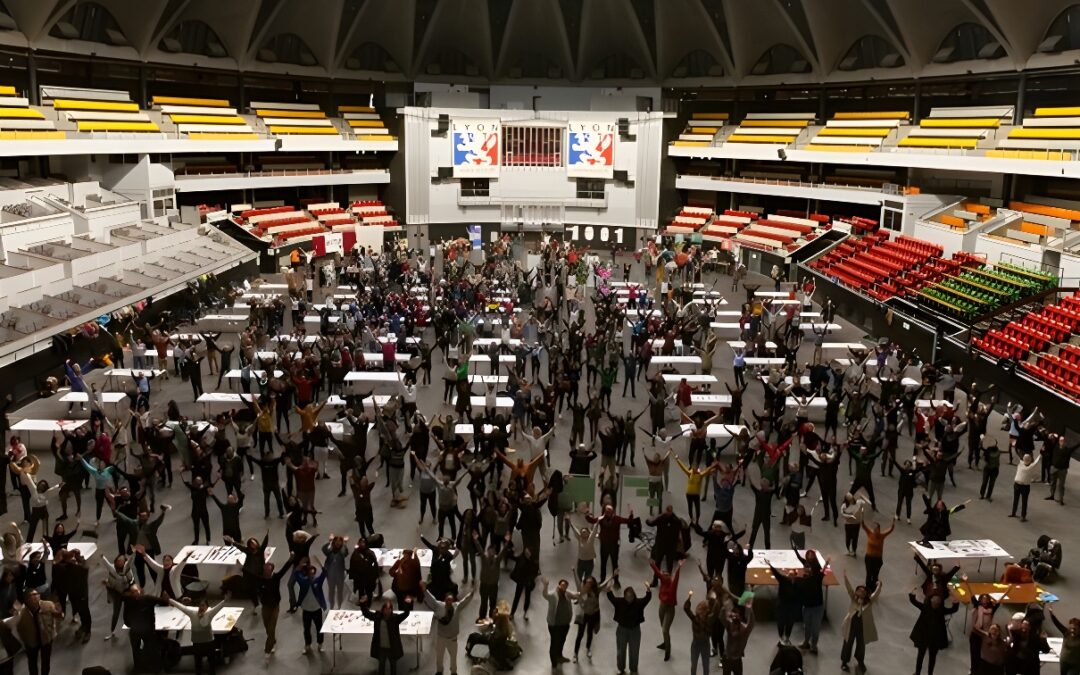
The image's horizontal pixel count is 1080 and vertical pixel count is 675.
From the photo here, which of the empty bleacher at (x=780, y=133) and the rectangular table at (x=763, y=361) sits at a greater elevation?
the empty bleacher at (x=780, y=133)

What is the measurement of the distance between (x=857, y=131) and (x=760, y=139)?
5.93 metres

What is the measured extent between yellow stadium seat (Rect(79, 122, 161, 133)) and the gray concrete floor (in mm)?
22255

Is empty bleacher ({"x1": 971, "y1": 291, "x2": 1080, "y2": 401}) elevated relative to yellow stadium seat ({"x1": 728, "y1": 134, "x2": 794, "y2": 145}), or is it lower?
lower

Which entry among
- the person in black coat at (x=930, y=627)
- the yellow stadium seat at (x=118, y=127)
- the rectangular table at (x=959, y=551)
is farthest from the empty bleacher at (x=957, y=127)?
the yellow stadium seat at (x=118, y=127)

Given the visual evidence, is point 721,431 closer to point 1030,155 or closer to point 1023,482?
point 1023,482

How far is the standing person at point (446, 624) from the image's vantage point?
32.1 ft

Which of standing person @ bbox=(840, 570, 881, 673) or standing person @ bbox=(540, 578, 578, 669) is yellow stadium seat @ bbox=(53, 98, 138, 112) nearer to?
standing person @ bbox=(540, 578, 578, 669)

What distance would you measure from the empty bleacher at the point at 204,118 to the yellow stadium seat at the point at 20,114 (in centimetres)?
799

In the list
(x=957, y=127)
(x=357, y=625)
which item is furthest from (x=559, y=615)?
(x=957, y=127)

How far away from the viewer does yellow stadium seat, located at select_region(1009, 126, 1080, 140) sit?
105 ft

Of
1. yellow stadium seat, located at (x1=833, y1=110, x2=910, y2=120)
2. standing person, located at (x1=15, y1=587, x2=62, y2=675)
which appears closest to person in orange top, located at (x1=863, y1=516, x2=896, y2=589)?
standing person, located at (x1=15, y1=587, x2=62, y2=675)

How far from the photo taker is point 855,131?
44.5 meters

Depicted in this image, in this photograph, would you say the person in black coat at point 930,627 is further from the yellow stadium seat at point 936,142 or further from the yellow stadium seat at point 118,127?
the yellow stadium seat at point 118,127

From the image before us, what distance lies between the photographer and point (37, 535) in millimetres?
14070
